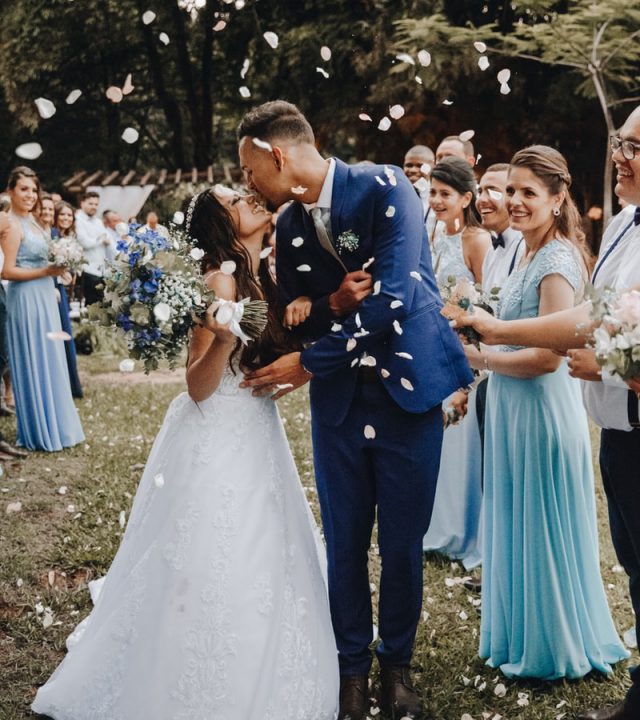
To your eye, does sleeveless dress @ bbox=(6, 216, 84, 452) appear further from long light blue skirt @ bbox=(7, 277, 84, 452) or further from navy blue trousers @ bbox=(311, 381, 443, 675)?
navy blue trousers @ bbox=(311, 381, 443, 675)

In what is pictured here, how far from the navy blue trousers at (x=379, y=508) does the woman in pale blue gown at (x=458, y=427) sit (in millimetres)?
1509

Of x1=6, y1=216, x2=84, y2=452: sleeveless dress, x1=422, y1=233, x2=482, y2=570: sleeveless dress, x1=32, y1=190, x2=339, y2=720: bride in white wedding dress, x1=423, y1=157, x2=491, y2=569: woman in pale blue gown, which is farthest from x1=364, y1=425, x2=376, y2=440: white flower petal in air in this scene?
x1=6, y1=216, x2=84, y2=452: sleeveless dress

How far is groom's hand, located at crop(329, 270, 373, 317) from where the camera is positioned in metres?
2.97

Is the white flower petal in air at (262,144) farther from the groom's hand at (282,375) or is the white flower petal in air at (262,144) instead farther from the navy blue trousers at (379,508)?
the navy blue trousers at (379,508)

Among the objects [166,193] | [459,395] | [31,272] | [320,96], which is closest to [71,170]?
[166,193]

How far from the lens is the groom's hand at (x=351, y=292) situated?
2.97 metres

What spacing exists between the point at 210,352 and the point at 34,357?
4588 millimetres

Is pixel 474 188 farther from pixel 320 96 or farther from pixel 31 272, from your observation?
pixel 320 96

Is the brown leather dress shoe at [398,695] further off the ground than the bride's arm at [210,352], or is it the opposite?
the bride's arm at [210,352]

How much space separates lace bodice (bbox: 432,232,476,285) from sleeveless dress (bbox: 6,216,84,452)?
3.77 metres

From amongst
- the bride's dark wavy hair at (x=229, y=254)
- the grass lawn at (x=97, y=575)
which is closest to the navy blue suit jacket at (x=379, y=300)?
the bride's dark wavy hair at (x=229, y=254)

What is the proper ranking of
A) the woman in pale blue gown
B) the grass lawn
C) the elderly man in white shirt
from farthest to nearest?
the elderly man in white shirt, the woman in pale blue gown, the grass lawn

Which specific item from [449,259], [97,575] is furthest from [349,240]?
[97,575]

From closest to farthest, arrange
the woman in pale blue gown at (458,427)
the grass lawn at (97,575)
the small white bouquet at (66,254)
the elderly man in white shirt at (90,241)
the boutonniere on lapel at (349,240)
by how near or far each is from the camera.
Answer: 1. the boutonniere on lapel at (349,240)
2. the grass lawn at (97,575)
3. the woman in pale blue gown at (458,427)
4. the small white bouquet at (66,254)
5. the elderly man in white shirt at (90,241)
